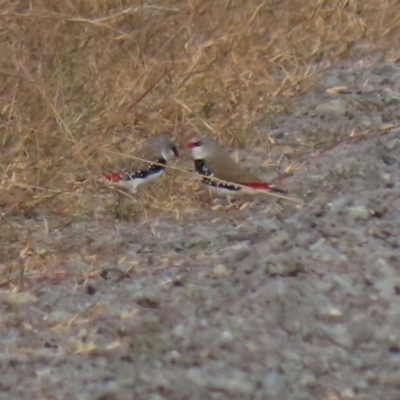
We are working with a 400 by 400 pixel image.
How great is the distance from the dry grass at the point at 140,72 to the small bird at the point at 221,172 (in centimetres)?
17

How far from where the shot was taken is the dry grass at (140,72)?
506 cm

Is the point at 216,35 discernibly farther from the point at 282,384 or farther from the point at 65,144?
the point at 282,384

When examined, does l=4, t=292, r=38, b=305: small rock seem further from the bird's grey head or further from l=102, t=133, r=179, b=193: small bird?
the bird's grey head

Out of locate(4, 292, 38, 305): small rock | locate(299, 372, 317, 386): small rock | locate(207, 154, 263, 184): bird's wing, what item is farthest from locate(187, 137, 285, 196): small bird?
locate(299, 372, 317, 386): small rock

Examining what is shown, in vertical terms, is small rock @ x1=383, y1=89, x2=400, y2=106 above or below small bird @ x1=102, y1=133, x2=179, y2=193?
below

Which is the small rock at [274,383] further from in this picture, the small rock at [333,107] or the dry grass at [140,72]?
the small rock at [333,107]

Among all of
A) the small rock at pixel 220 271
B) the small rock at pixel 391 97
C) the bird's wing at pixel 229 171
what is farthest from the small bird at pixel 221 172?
the small rock at pixel 391 97

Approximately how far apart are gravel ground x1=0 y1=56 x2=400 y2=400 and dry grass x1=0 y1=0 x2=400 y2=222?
475 millimetres

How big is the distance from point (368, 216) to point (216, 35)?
2.85 metres

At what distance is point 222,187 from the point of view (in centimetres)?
496

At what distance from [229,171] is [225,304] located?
1498 mm

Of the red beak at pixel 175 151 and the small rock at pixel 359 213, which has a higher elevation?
the small rock at pixel 359 213

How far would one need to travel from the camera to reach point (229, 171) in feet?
16.8

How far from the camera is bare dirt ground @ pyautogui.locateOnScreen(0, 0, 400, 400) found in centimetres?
333
